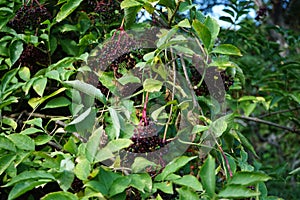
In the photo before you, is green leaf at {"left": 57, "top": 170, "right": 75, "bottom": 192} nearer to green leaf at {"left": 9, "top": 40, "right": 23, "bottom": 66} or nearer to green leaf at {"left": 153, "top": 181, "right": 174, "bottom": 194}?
green leaf at {"left": 153, "top": 181, "right": 174, "bottom": 194}

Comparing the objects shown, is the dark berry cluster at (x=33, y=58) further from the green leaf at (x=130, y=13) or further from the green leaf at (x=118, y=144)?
the green leaf at (x=118, y=144)

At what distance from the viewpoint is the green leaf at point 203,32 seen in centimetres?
86

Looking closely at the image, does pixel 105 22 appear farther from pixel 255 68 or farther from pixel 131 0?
pixel 255 68

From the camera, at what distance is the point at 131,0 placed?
0.90 metres

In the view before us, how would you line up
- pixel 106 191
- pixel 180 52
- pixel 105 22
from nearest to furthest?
1. pixel 106 191
2. pixel 180 52
3. pixel 105 22

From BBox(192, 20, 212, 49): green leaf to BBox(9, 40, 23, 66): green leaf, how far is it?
0.48 meters

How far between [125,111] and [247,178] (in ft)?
0.89

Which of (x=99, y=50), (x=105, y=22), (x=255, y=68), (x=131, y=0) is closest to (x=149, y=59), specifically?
(x=131, y=0)

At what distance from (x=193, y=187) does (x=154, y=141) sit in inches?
4.6

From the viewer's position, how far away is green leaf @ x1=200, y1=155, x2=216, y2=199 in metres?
0.71

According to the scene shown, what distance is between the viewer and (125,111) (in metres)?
0.87

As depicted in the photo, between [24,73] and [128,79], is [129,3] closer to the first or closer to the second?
[128,79]

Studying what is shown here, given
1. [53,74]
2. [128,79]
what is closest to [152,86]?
[128,79]

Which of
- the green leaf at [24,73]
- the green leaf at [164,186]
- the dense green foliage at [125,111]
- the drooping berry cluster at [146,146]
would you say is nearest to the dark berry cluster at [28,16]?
the dense green foliage at [125,111]
